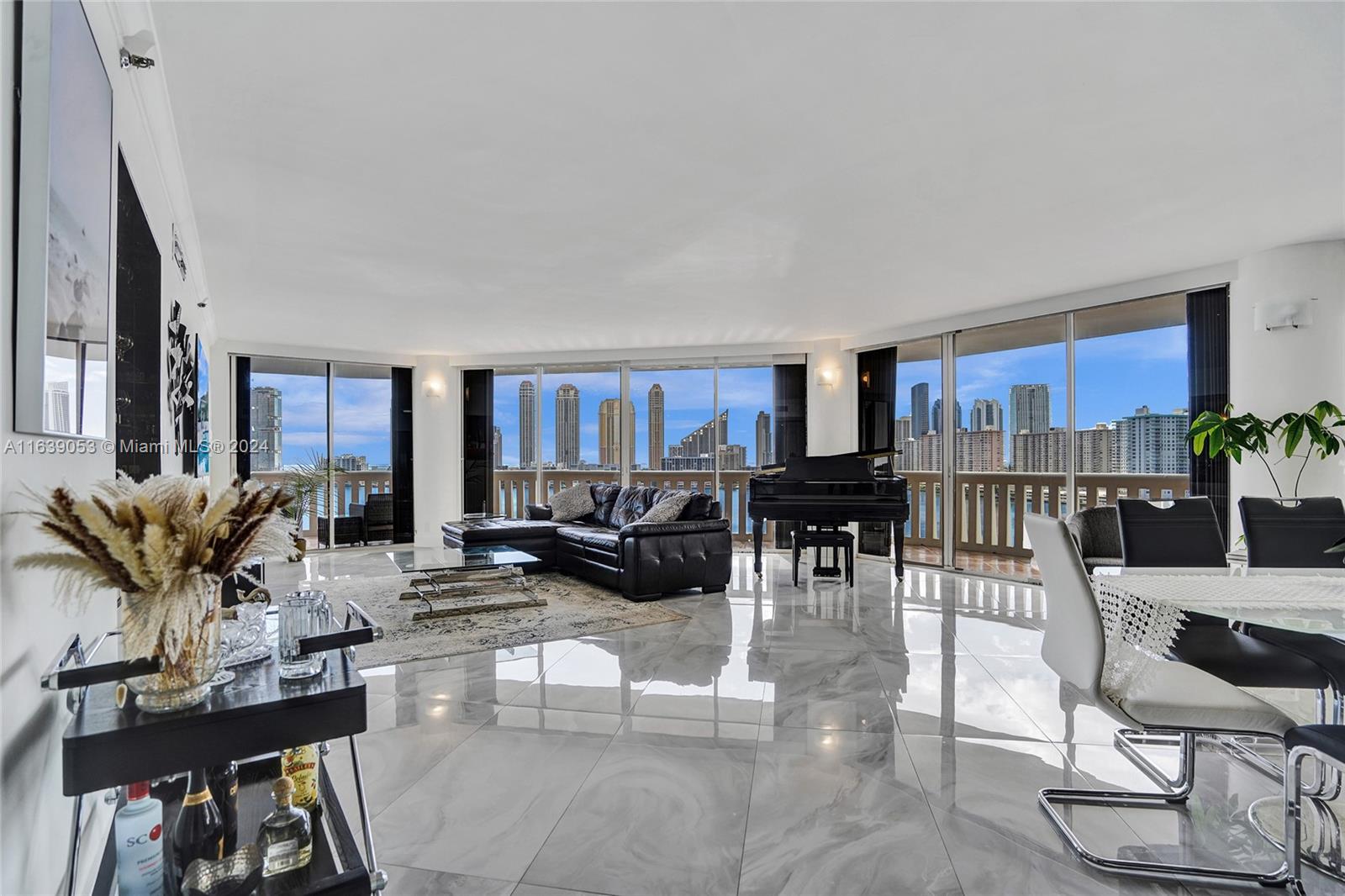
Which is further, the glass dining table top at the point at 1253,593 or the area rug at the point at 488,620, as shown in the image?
the area rug at the point at 488,620

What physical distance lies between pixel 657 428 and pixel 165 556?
7478mm

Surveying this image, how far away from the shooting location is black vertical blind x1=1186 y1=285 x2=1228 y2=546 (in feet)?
15.9

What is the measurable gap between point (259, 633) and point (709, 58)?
2204 mm

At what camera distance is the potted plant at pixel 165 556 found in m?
1.03

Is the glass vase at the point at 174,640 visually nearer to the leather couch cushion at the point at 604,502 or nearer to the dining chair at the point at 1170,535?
the dining chair at the point at 1170,535

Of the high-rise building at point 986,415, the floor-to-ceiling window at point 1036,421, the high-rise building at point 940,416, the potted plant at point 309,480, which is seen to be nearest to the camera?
the floor-to-ceiling window at point 1036,421

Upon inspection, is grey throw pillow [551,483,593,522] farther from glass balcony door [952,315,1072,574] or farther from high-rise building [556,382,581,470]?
glass balcony door [952,315,1072,574]

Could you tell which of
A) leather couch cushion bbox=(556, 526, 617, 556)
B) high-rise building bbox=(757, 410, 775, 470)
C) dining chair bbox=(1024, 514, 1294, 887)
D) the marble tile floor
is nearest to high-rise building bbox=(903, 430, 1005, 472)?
high-rise building bbox=(757, 410, 775, 470)

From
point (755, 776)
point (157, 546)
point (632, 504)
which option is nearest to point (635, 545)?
point (632, 504)

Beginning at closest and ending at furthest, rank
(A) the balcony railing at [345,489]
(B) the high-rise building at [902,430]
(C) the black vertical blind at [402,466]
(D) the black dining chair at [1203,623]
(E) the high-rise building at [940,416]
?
(D) the black dining chair at [1203,623] → (E) the high-rise building at [940,416] → (B) the high-rise building at [902,430] → (A) the balcony railing at [345,489] → (C) the black vertical blind at [402,466]

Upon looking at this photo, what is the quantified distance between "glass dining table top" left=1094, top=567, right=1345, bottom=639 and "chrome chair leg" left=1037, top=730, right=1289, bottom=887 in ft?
1.15

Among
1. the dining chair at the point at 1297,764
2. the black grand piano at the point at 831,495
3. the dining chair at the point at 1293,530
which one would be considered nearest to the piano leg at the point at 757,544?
the black grand piano at the point at 831,495

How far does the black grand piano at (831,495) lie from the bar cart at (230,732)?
489cm

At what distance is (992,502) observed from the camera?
Result: 650cm
